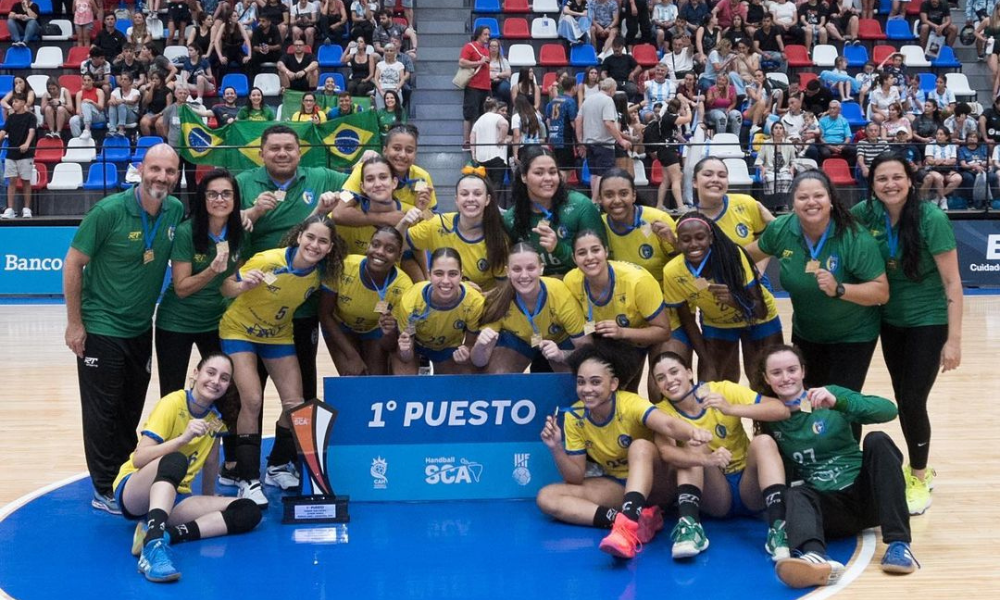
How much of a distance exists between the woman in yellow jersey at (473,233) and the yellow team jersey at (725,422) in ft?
4.21

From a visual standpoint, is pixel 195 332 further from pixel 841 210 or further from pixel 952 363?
pixel 952 363

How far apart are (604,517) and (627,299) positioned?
3.67ft

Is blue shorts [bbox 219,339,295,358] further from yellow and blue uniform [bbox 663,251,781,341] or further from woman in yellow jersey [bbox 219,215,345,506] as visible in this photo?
yellow and blue uniform [bbox 663,251,781,341]

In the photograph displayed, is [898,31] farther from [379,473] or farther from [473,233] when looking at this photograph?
[379,473]

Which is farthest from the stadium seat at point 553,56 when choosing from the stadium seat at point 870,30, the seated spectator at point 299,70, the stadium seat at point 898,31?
the stadium seat at point 898,31

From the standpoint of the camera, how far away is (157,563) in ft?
15.9

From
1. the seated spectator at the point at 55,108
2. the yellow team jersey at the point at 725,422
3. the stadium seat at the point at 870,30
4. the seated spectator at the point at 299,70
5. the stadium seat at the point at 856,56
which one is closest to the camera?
the yellow team jersey at the point at 725,422

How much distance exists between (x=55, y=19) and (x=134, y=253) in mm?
13191

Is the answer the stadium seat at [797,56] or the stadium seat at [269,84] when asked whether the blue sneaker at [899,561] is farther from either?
the stadium seat at [797,56]

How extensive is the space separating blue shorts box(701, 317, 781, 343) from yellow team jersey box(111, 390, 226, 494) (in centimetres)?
261

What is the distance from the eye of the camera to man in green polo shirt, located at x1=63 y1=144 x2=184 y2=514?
5656 millimetres

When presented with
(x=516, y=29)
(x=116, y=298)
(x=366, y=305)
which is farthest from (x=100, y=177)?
(x=366, y=305)

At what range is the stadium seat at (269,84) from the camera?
1566 centimetres

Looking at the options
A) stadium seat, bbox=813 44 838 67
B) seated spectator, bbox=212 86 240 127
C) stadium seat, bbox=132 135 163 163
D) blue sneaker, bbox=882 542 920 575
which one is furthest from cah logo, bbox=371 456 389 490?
stadium seat, bbox=813 44 838 67
